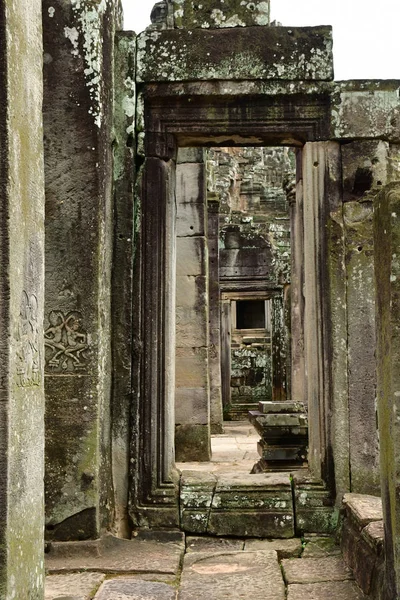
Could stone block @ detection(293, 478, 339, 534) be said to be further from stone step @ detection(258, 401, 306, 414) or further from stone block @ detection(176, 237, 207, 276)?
stone block @ detection(176, 237, 207, 276)

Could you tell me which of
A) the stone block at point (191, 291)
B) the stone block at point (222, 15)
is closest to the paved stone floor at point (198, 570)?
the stone block at point (222, 15)

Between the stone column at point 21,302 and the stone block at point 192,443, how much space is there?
5.81m

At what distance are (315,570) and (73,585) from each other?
1.45 m

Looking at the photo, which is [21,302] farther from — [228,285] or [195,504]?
[228,285]

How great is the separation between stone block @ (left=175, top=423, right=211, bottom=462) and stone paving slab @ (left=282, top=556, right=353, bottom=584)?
3.77 metres

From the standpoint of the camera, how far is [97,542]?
481 cm

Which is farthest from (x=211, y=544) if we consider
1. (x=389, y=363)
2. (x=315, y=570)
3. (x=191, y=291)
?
(x=191, y=291)

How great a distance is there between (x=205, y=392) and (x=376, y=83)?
450cm

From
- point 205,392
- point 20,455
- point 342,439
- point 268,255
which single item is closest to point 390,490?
point 20,455

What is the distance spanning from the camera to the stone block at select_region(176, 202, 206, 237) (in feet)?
30.0

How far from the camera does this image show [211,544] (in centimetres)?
530

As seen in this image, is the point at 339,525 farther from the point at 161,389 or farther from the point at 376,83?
the point at 376,83

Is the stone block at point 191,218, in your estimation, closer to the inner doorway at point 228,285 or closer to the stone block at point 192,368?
the inner doorway at point 228,285

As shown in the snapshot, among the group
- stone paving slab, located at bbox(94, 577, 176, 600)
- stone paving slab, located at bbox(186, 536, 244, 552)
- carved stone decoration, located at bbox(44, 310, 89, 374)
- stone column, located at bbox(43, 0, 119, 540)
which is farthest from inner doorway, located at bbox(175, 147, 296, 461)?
stone paving slab, located at bbox(94, 577, 176, 600)
